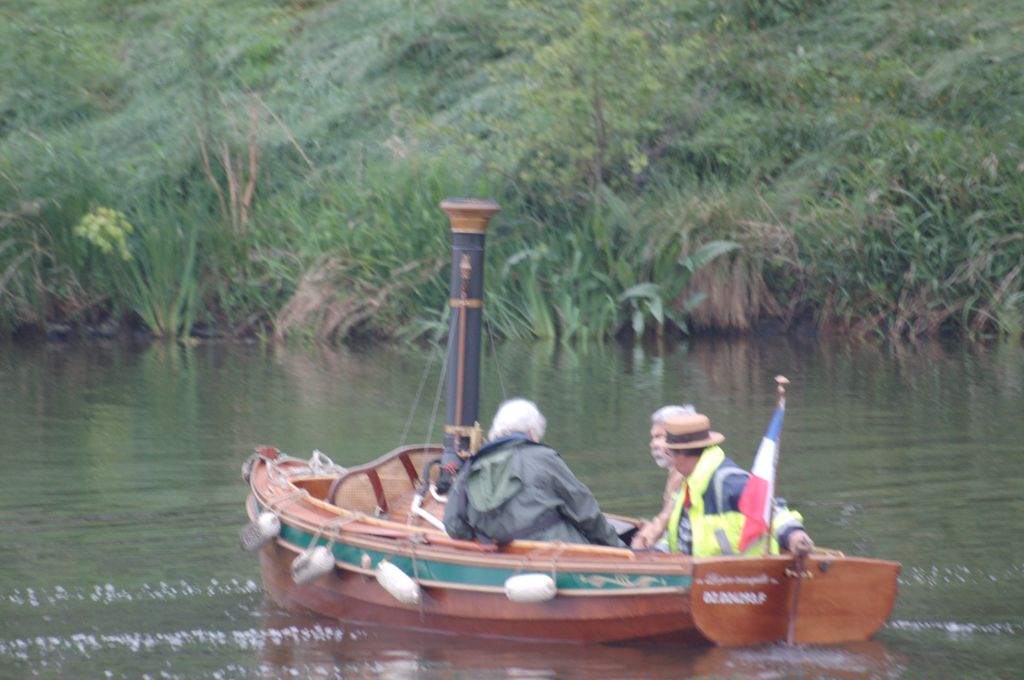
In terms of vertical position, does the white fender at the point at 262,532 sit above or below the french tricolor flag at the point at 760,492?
below

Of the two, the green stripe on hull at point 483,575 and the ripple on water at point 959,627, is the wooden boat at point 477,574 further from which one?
the ripple on water at point 959,627

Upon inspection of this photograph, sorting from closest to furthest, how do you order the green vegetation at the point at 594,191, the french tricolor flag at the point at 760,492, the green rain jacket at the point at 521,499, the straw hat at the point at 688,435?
the french tricolor flag at the point at 760,492, the straw hat at the point at 688,435, the green rain jacket at the point at 521,499, the green vegetation at the point at 594,191

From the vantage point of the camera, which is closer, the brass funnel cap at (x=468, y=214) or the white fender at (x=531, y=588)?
the white fender at (x=531, y=588)

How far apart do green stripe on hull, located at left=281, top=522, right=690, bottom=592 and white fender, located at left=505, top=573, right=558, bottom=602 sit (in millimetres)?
62

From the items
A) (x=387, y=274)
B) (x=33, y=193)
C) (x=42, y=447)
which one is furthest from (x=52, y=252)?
(x=42, y=447)

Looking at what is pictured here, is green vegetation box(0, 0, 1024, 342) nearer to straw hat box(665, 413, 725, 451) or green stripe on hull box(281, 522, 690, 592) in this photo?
green stripe on hull box(281, 522, 690, 592)

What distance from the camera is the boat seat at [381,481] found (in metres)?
9.72

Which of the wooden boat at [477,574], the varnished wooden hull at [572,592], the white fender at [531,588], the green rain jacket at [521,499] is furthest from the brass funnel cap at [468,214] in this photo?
the white fender at [531,588]

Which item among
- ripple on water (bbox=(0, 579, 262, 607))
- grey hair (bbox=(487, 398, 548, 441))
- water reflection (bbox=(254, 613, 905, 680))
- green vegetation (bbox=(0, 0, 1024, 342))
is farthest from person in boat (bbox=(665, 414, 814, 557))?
green vegetation (bbox=(0, 0, 1024, 342))

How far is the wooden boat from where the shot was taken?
7980mm

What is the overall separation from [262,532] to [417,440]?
199 inches

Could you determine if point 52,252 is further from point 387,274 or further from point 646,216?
point 646,216

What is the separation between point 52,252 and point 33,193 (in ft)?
2.43

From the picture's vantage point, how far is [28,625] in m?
8.88
